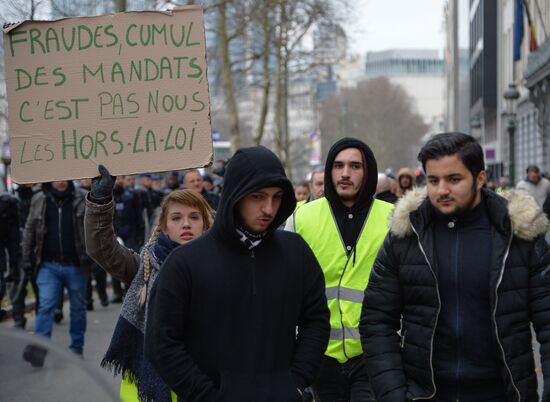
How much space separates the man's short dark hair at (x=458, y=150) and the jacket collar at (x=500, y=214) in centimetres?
14

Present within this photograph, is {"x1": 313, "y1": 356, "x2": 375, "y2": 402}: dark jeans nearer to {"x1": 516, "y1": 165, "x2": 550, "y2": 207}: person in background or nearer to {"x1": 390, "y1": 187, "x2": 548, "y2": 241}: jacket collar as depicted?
{"x1": 390, "y1": 187, "x2": 548, "y2": 241}: jacket collar

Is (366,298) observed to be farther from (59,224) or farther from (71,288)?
(59,224)

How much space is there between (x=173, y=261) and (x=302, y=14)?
125 ft

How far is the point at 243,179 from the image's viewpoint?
143 inches

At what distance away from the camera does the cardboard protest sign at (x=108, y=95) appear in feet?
15.1

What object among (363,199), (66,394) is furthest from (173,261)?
(363,199)

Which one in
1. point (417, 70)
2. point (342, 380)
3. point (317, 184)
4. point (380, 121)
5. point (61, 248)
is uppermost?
point (417, 70)

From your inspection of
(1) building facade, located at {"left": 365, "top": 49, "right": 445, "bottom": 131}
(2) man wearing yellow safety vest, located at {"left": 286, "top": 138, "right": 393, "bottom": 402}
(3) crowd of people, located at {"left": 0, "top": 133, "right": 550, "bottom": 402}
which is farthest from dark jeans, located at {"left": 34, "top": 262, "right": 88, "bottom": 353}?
(1) building facade, located at {"left": 365, "top": 49, "right": 445, "bottom": 131}

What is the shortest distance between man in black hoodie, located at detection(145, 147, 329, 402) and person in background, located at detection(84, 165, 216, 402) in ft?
2.09

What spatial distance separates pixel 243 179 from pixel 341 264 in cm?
156

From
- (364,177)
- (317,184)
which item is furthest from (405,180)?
(364,177)

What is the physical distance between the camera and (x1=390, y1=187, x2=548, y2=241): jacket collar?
3.84 m

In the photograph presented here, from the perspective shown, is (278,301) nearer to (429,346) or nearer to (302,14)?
(429,346)

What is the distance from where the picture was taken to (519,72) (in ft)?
128
